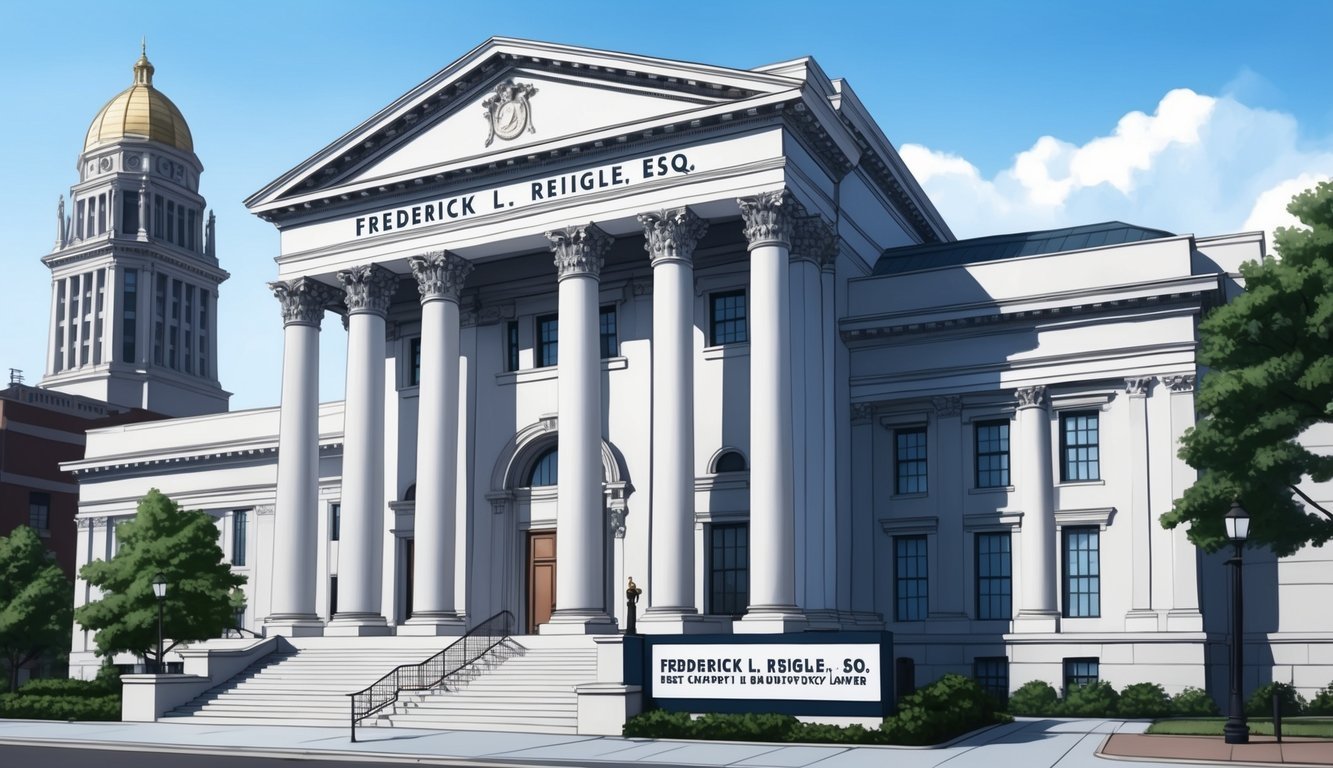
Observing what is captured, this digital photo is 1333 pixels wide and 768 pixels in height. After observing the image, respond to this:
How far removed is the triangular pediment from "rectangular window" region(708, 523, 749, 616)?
1279cm

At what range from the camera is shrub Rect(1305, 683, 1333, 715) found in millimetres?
37438

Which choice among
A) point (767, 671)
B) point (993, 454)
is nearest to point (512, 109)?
point (993, 454)

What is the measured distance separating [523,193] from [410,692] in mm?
15978

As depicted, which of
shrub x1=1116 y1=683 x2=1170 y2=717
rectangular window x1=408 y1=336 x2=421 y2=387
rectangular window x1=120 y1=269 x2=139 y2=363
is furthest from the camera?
rectangular window x1=120 y1=269 x2=139 y2=363

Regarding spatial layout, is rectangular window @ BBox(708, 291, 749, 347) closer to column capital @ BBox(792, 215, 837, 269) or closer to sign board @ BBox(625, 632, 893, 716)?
column capital @ BBox(792, 215, 837, 269)

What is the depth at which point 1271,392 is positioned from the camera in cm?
3061

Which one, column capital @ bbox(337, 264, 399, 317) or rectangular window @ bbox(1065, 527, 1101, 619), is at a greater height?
column capital @ bbox(337, 264, 399, 317)

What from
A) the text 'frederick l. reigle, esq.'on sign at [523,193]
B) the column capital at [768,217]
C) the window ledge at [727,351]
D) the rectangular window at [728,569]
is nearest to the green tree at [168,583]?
the text 'frederick l. reigle, esq.'on sign at [523,193]

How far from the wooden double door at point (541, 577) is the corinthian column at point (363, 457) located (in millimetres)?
4948

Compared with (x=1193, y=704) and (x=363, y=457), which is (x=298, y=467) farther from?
(x=1193, y=704)

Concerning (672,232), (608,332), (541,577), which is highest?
(672,232)

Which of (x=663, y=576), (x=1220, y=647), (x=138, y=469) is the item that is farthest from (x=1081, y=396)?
(x=138, y=469)

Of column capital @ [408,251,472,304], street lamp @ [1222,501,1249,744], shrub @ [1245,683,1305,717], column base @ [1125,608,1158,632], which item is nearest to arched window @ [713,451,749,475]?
column capital @ [408,251,472,304]

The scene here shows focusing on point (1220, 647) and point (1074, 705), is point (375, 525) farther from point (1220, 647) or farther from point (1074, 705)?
point (1220, 647)
